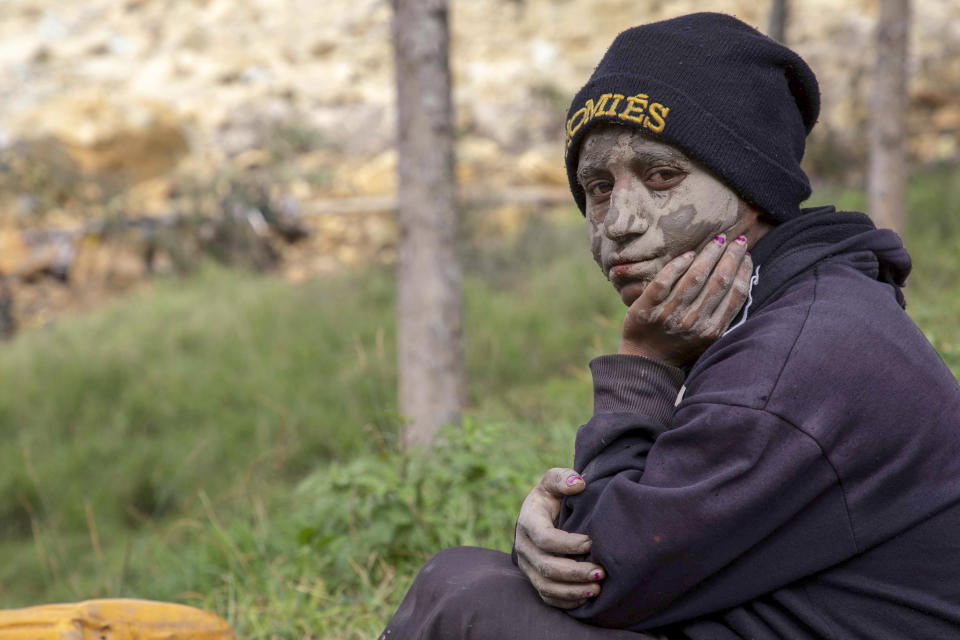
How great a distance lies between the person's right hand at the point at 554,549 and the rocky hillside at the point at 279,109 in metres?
7.02

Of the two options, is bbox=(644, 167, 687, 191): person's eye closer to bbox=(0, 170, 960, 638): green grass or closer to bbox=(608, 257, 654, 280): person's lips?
bbox=(608, 257, 654, 280): person's lips

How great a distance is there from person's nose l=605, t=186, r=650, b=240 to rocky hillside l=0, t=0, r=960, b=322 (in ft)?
21.8

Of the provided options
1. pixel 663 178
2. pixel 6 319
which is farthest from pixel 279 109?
Result: pixel 663 178

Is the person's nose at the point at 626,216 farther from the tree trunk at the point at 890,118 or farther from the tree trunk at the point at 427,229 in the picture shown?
the tree trunk at the point at 890,118

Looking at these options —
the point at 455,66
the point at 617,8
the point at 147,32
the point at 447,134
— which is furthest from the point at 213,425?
the point at 147,32

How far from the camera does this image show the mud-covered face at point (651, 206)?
170cm

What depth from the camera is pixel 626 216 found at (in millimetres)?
1711

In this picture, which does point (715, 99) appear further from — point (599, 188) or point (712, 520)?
point (712, 520)

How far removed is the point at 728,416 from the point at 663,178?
1.99 feet

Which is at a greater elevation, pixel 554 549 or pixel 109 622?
pixel 554 549

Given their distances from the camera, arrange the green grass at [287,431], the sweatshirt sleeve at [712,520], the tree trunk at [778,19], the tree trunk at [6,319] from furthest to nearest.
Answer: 1. the tree trunk at [6,319]
2. the tree trunk at [778,19]
3. the green grass at [287,431]
4. the sweatshirt sleeve at [712,520]

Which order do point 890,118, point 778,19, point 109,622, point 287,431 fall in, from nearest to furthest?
1. point 109,622
2. point 287,431
3. point 890,118
4. point 778,19

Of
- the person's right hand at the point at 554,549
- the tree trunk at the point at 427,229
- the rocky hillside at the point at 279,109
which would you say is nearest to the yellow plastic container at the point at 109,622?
the person's right hand at the point at 554,549

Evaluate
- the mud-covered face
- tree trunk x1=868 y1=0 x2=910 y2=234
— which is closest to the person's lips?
the mud-covered face
